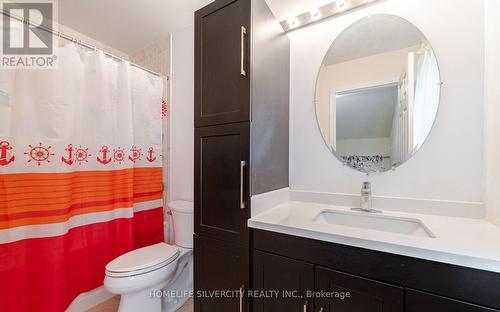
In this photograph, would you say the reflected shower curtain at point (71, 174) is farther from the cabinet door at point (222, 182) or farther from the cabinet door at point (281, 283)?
Result: the cabinet door at point (281, 283)

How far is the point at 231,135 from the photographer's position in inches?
42.7

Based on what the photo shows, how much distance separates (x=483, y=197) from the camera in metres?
0.99

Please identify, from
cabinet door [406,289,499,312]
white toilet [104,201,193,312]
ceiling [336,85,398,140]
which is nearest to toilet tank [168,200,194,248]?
white toilet [104,201,193,312]

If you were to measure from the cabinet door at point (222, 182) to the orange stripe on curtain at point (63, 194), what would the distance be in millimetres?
863

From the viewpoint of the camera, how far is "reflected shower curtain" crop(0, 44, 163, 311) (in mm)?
1186

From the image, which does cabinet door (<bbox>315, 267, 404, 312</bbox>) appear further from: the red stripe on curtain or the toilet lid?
the red stripe on curtain

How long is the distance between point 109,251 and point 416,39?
252 centimetres

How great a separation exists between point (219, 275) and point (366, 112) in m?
1.30

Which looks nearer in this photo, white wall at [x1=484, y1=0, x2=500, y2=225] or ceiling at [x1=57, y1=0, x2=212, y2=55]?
white wall at [x1=484, y1=0, x2=500, y2=225]

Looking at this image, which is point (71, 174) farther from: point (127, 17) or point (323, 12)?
point (323, 12)

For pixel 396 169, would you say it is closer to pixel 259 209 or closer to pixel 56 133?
pixel 259 209

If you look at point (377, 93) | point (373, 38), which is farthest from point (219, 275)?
point (373, 38)

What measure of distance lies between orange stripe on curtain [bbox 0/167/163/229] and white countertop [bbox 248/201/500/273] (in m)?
1.25

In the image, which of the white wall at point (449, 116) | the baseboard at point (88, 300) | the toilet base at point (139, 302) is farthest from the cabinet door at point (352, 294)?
the baseboard at point (88, 300)
